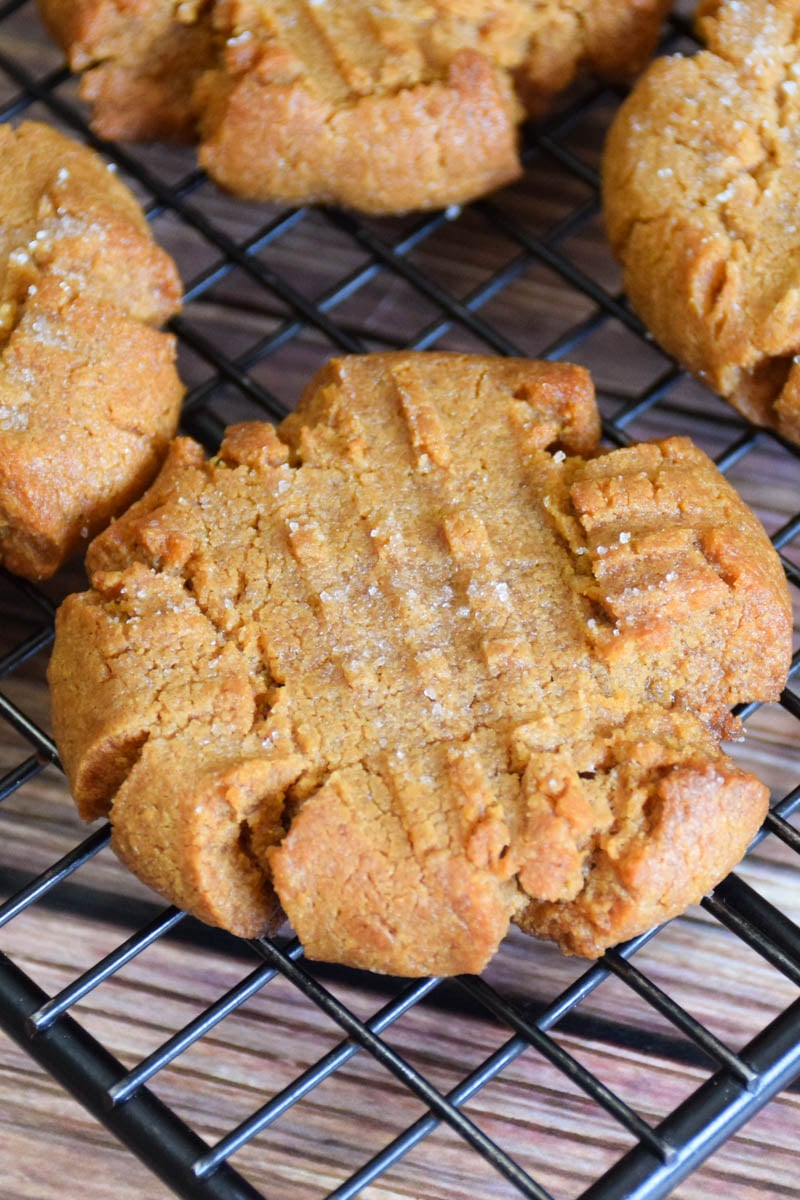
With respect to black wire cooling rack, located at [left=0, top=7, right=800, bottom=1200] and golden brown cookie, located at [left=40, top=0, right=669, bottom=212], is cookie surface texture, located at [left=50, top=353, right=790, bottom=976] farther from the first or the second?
golden brown cookie, located at [left=40, top=0, right=669, bottom=212]

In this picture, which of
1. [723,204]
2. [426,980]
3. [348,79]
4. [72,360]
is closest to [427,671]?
[426,980]

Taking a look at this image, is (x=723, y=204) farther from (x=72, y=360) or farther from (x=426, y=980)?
(x=426, y=980)

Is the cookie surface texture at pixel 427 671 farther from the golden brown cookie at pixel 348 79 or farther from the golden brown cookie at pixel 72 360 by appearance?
the golden brown cookie at pixel 348 79

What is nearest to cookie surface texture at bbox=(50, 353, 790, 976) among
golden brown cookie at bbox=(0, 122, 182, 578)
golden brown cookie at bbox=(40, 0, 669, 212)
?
golden brown cookie at bbox=(0, 122, 182, 578)

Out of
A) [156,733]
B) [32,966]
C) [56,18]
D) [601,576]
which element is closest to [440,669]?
[601,576]

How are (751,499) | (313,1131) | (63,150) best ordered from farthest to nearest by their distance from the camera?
(751,499) → (63,150) → (313,1131)

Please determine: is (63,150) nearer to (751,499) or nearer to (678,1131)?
(751,499)
